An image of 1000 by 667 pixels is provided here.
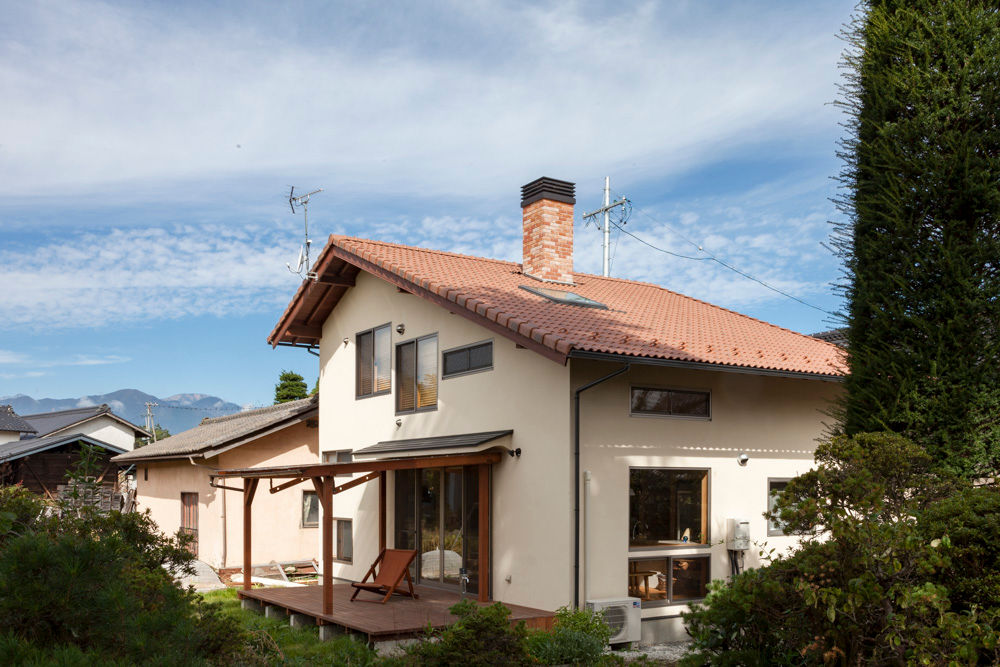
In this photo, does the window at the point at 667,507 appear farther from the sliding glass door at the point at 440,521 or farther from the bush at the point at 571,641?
the sliding glass door at the point at 440,521

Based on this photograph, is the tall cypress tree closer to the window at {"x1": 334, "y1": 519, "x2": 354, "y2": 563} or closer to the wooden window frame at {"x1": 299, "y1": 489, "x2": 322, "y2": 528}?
the window at {"x1": 334, "y1": 519, "x2": 354, "y2": 563}

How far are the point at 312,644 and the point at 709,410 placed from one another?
6.25 meters

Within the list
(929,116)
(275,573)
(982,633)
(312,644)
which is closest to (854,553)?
(982,633)

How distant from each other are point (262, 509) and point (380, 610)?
28.8 feet

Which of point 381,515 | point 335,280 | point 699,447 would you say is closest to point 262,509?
point 381,515

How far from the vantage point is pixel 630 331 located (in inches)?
479

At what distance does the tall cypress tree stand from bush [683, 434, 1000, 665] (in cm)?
63

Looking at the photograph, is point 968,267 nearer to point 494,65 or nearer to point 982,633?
point 982,633

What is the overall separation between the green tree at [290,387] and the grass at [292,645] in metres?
20.0

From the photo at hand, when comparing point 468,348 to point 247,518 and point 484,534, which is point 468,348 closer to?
point 484,534

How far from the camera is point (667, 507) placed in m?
12.0

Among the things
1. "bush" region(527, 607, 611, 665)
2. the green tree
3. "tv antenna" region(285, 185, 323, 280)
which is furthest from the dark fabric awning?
the green tree

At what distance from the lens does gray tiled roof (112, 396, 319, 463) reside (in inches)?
784

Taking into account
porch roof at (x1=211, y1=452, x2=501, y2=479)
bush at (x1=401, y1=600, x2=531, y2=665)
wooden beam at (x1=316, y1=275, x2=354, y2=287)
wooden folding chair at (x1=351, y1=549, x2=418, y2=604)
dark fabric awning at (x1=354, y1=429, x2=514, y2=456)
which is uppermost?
wooden beam at (x1=316, y1=275, x2=354, y2=287)
